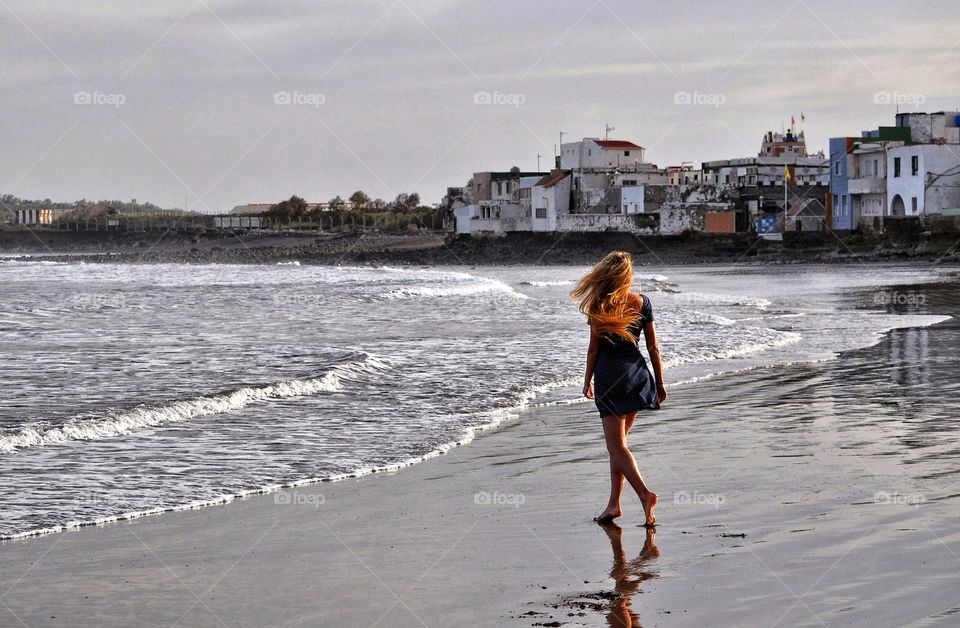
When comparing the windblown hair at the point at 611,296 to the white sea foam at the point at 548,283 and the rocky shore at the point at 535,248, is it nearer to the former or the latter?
the white sea foam at the point at 548,283

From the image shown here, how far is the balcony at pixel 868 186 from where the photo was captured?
235ft

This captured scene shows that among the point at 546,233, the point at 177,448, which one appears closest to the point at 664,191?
the point at 546,233

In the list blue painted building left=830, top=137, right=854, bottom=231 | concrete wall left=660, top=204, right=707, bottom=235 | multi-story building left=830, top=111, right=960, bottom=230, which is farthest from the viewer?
concrete wall left=660, top=204, right=707, bottom=235

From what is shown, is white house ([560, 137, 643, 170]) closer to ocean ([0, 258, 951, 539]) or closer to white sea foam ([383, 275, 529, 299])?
white sea foam ([383, 275, 529, 299])

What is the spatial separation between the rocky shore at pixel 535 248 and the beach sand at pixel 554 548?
184 feet

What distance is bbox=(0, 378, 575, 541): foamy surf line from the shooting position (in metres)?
7.05

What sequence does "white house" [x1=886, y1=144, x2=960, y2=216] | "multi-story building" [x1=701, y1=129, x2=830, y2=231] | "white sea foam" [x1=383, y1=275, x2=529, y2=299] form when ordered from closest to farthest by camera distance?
"white sea foam" [x1=383, y1=275, x2=529, y2=299]
"white house" [x1=886, y1=144, x2=960, y2=216]
"multi-story building" [x1=701, y1=129, x2=830, y2=231]

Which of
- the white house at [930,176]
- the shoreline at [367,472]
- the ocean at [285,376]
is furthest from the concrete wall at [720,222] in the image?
the shoreline at [367,472]

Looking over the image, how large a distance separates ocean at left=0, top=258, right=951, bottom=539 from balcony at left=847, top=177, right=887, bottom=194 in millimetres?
38536

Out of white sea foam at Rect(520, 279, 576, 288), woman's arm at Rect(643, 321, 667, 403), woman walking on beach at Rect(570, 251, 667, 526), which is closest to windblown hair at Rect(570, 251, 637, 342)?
woman walking on beach at Rect(570, 251, 667, 526)

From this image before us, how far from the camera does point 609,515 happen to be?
690cm

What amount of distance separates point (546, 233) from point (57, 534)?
289 ft

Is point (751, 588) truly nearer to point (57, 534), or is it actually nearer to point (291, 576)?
point (291, 576)

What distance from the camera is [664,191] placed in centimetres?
9031
